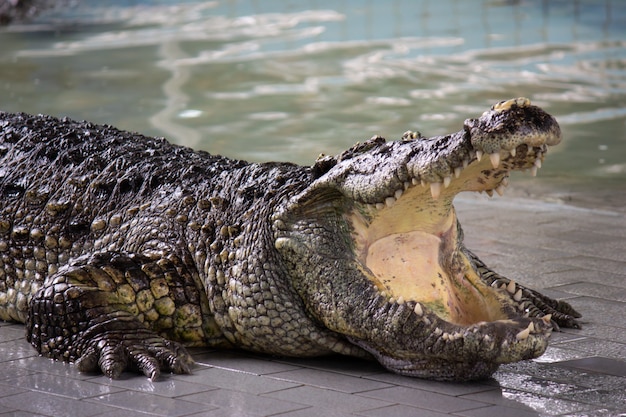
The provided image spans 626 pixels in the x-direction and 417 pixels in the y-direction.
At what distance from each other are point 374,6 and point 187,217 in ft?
50.3

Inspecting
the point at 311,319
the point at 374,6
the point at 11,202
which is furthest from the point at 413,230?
the point at 374,6

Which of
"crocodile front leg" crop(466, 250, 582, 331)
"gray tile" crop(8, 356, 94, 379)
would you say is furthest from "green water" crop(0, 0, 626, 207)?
"gray tile" crop(8, 356, 94, 379)

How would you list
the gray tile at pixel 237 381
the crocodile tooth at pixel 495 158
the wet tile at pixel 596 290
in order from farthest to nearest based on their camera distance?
the wet tile at pixel 596 290 < the gray tile at pixel 237 381 < the crocodile tooth at pixel 495 158

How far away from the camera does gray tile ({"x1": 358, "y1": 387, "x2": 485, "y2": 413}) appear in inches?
144

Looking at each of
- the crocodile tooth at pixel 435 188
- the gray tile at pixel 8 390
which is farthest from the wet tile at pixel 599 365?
the gray tile at pixel 8 390

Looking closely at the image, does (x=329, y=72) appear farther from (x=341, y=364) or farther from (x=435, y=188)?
(x=435, y=188)

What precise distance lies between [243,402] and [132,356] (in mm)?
529

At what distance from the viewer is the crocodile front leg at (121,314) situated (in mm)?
4043

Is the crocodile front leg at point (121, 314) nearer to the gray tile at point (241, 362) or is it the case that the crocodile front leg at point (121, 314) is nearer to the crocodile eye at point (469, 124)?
the gray tile at point (241, 362)

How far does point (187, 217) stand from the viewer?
4504mm

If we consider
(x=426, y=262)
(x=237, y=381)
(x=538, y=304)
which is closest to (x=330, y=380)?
(x=237, y=381)

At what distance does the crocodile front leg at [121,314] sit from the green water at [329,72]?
3.77 meters

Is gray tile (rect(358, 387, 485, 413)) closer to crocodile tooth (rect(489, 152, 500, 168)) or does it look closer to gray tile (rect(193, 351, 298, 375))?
gray tile (rect(193, 351, 298, 375))

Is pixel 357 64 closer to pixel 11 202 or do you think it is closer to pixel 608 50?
pixel 608 50
